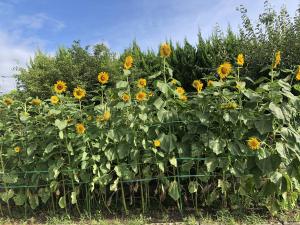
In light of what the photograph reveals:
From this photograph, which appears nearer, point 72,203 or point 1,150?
point 72,203

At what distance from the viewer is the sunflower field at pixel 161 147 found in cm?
329

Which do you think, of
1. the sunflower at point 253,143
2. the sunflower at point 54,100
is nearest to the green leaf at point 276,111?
the sunflower at point 253,143

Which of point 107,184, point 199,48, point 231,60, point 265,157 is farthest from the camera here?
point 199,48

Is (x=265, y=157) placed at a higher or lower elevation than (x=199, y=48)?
lower

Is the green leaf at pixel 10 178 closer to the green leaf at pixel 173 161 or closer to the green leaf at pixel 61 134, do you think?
the green leaf at pixel 61 134

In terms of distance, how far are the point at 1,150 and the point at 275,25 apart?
4982 millimetres

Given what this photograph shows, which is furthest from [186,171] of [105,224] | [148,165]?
[105,224]

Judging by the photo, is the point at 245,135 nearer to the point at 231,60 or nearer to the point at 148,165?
the point at 148,165

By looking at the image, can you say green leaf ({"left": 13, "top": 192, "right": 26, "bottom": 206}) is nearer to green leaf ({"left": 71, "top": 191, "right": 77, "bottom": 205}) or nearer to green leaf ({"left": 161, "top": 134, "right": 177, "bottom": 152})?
green leaf ({"left": 71, "top": 191, "right": 77, "bottom": 205})

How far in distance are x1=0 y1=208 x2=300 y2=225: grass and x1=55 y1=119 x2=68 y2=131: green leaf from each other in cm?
98

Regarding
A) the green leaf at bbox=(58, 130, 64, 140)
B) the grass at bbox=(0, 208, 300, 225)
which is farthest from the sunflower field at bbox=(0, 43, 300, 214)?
the grass at bbox=(0, 208, 300, 225)

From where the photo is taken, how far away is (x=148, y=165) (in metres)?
3.56

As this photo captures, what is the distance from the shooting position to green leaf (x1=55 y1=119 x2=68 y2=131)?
3.43m

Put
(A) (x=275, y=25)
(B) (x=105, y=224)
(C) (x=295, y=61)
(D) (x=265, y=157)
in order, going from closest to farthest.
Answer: (D) (x=265, y=157) → (B) (x=105, y=224) → (C) (x=295, y=61) → (A) (x=275, y=25)
